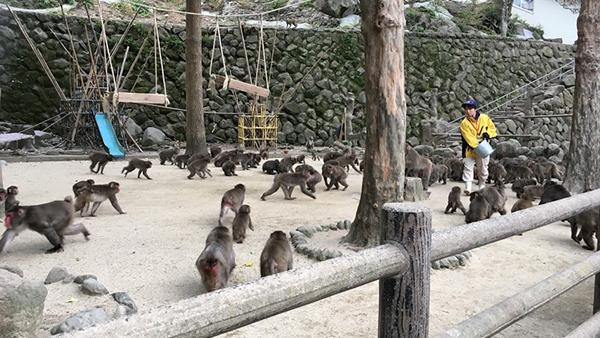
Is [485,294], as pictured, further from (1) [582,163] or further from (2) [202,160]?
(2) [202,160]

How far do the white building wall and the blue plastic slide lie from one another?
23.4m

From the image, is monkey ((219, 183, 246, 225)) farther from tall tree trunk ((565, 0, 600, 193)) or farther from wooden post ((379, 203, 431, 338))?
tall tree trunk ((565, 0, 600, 193))

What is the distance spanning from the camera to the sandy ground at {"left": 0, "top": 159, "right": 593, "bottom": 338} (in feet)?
Answer: 11.9

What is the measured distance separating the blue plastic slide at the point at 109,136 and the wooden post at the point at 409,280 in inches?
486

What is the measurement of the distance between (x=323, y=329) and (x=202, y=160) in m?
7.03

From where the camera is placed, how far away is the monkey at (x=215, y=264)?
3682 millimetres


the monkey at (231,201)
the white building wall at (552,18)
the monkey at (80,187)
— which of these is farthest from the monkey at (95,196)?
the white building wall at (552,18)

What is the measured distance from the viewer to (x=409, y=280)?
173 cm

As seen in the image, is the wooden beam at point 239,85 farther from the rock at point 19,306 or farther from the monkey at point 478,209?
the rock at point 19,306

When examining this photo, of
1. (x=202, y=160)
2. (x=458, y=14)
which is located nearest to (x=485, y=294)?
(x=202, y=160)

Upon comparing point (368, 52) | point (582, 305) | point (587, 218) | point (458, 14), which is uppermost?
point (458, 14)

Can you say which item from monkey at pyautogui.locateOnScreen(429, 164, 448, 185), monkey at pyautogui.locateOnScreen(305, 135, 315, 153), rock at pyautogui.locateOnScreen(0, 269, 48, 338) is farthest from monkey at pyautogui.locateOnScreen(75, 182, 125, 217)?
monkey at pyautogui.locateOnScreen(305, 135, 315, 153)

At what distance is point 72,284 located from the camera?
4027 mm

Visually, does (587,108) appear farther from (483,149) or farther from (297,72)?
(297,72)
